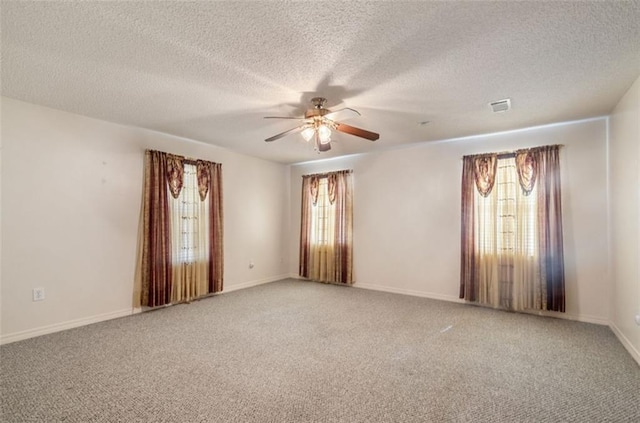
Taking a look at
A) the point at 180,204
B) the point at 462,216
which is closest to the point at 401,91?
the point at 462,216

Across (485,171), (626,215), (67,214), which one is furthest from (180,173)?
(626,215)

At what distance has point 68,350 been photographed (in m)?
2.81

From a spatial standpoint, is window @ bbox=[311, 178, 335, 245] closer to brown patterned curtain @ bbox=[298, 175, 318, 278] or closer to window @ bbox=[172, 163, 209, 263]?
brown patterned curtain @ bbox=[298, 175, 318, 278]

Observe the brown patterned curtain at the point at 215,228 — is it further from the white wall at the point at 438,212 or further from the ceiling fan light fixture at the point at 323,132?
the ceiling fan light fixture at the point at 323,132

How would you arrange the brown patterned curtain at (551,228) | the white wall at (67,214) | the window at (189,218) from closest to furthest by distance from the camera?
the white wall at (67,214) → the brown patterned curtain at (551,228) → the window at (189,218)

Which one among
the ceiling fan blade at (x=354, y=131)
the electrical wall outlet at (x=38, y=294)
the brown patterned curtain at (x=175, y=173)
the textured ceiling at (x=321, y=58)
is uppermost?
the textured ceiling at (x=321, y=58)

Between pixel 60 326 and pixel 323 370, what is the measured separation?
10.2ft

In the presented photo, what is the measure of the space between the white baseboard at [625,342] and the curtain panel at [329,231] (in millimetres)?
3488

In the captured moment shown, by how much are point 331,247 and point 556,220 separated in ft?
11.5

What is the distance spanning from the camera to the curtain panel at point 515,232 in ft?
12.3

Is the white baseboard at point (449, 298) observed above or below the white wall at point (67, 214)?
below

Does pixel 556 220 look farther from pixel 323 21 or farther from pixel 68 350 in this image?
pixel 68 350

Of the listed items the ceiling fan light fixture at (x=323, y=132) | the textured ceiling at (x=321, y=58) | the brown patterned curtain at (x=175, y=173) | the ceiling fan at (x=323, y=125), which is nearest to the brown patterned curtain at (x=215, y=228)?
the brown patterned curtain at (x=175, y=173)

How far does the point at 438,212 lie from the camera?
15.5ft
